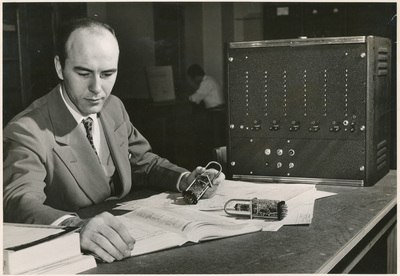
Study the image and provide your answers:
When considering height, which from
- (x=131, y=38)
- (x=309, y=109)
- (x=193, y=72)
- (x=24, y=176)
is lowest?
(x=24, y=176)

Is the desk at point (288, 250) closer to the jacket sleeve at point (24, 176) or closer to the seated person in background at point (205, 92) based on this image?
the jacket sleeve at point (24, 176)

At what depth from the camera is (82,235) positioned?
1041 mm

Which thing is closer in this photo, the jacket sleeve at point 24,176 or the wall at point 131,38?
the jacket sleeve at point 24,176

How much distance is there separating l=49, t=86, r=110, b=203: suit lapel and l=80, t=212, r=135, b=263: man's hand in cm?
45

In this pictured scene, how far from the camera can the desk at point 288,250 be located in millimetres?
1012

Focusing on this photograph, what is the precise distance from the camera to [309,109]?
167 centimetres

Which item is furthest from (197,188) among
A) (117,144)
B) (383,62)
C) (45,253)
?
(383,62)

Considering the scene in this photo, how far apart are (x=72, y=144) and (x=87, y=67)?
217mm

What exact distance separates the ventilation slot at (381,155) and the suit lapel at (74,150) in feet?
2.90

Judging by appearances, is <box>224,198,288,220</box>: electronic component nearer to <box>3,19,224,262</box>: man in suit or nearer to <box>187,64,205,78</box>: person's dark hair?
<box>3,19,224,262</box>: man in suit

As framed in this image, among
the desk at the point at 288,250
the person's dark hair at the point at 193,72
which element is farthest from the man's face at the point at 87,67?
the person's dark hair at the point at 193,72

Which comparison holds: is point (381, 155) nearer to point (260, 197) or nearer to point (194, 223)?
point (260, 197)

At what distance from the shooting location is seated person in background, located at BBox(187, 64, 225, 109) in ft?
9.54

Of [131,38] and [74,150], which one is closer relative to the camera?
[74,150]
